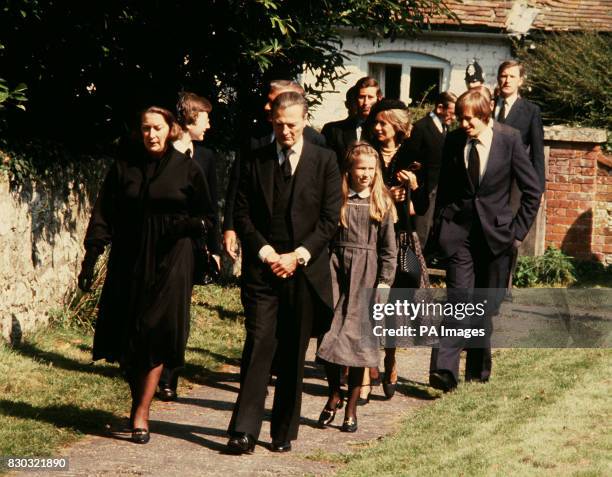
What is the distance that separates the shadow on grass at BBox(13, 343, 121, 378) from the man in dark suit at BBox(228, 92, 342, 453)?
8.20ft

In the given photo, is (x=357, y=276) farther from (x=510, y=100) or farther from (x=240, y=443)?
(x=510, y=100)

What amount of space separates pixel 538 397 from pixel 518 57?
15.7 metres

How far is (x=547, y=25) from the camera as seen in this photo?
78.9 ft

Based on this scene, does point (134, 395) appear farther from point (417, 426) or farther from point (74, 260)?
point (74, 260)

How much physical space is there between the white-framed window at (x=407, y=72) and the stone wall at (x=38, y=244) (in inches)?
550

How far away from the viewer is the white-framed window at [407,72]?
25.4 m

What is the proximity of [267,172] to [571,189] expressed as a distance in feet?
34.1

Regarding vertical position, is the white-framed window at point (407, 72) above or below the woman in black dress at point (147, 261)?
above

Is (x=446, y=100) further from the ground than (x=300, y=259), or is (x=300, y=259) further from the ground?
(x=446, y=100)

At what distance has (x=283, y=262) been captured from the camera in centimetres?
779

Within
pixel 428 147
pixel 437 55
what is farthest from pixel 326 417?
pixel 437 55

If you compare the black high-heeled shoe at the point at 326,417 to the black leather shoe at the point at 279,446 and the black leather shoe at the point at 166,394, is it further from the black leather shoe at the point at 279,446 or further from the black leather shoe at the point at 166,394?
the black leather shoe at the point at 166,394

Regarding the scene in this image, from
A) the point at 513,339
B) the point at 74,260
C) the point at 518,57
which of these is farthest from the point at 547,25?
the point at 74,260

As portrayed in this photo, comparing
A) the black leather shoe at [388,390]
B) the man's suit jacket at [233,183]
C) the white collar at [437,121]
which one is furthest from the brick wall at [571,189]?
the man's suit jacket at [233,183]
